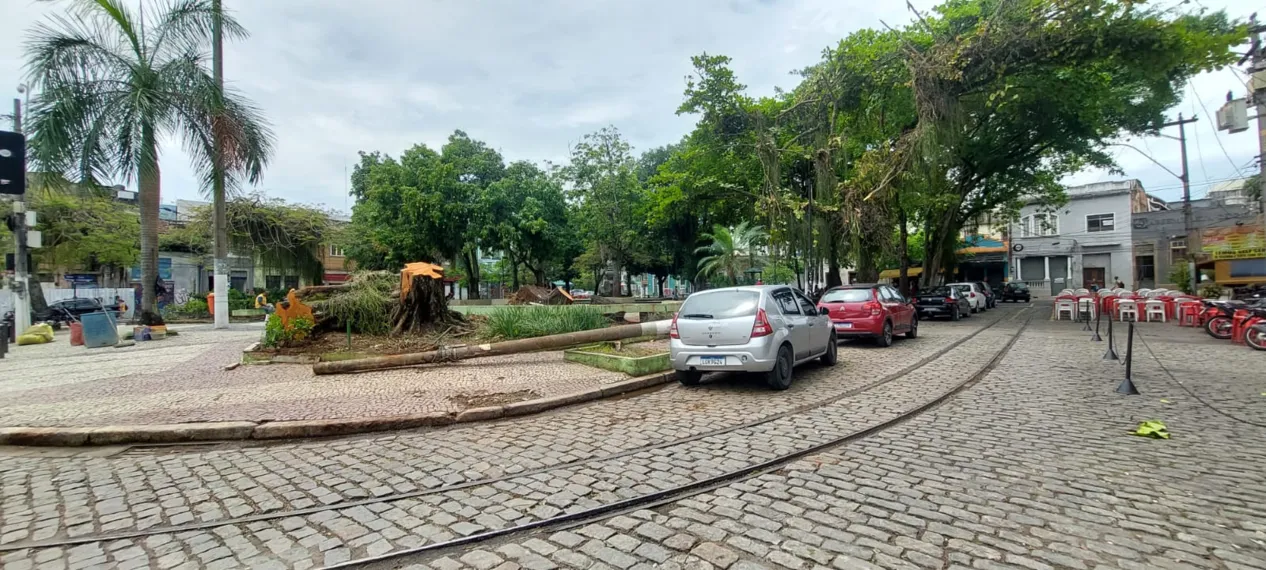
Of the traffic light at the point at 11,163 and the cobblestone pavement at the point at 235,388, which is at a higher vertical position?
the traffic light at the point at 11,163

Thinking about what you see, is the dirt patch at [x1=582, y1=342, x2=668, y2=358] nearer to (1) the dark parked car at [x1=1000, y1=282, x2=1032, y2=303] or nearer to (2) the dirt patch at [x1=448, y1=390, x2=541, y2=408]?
(2) the dirt patch at [x1=448, y1=390, x2=541, y2=408]

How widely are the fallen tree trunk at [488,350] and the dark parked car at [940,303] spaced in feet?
46.1

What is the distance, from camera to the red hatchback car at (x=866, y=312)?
12.4 meters

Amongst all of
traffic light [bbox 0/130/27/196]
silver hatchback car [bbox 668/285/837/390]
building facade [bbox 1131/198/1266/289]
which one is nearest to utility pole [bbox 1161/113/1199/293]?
building facade [bbox 1131/198/1266/289]

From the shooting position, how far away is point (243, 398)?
721 centimetres

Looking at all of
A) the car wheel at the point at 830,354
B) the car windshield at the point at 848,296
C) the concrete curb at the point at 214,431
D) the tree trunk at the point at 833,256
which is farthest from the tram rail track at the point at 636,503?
the tree trunk at the point at 833,256

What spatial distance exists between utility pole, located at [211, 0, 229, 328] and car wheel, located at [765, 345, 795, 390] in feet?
52.8

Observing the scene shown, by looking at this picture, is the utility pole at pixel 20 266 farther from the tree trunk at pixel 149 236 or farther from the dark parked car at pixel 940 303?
the dark parked car at pixel 940 303

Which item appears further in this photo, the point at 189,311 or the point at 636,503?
the point at 189,311

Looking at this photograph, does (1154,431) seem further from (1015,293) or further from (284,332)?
(1015,293)

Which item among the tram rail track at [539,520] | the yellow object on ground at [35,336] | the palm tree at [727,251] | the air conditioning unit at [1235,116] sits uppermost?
the air conditioning unit at [1235,116]

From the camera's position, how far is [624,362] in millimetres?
8891

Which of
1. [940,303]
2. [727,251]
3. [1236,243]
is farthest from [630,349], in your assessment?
[1236,243]

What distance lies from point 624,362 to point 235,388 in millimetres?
5668
